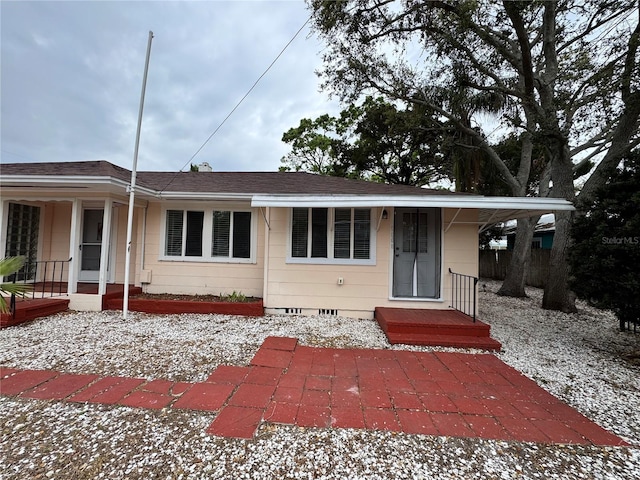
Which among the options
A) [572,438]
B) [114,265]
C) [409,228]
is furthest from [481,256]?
[114,265]

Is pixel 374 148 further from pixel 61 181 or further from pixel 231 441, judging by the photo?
pixel 231 441

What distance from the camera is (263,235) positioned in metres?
6.42

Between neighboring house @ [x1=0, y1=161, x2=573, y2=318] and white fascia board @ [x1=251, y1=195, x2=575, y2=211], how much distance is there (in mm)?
18

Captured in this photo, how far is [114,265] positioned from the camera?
6.90 metres

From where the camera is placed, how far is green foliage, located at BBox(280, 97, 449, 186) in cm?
1414

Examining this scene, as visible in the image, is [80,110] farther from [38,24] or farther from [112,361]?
[112,361]

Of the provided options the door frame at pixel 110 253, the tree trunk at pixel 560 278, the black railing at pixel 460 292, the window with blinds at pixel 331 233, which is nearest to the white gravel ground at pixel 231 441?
the black railing at pixel 460 292

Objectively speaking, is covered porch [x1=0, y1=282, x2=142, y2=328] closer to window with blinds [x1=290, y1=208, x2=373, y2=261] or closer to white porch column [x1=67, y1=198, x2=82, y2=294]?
white porch column [x1=67, y1=198, x2=82, y2=294]

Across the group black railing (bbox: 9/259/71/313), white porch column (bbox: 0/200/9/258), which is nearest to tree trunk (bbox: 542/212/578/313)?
black railing (bbox: 9/259/71/313)

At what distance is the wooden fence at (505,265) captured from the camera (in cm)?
1159

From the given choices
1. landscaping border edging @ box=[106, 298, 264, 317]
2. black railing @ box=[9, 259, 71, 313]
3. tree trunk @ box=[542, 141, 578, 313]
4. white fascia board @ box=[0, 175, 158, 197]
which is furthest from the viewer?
tree trunk @ box=[542, 141, 578, 313]

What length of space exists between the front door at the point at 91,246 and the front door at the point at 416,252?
7005mm

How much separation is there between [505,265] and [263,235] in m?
13.1

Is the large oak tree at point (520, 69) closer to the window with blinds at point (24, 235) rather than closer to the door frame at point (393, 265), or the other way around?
the door frame at point (393, 265)
